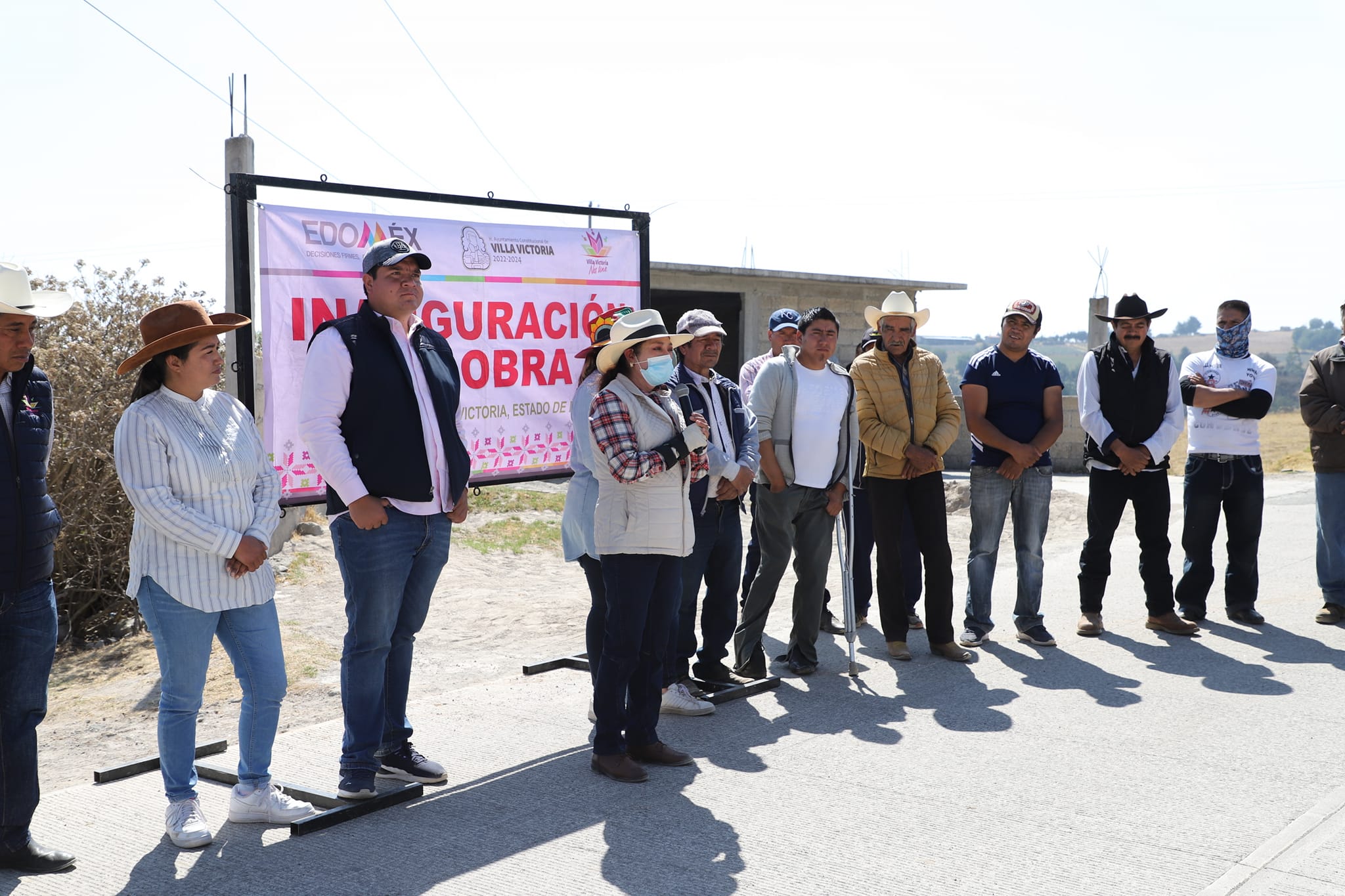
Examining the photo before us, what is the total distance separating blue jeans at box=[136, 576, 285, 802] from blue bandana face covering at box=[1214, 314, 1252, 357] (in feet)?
21.3

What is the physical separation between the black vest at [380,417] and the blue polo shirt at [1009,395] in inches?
160

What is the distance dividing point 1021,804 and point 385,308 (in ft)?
10.4

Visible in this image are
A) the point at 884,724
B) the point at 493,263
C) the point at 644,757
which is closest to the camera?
the point at 644,757

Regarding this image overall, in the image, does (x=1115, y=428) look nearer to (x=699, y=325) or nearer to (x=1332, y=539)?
(x=1332, y=539)

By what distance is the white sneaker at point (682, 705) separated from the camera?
5.89m

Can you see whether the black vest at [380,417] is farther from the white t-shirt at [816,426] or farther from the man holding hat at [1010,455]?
the man holding hat at [1010,455]

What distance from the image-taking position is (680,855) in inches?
160

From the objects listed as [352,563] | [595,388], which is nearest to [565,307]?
[595,388]

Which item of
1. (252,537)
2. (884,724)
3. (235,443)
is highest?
(235,443)

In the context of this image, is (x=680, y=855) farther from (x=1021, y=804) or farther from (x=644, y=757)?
(x=1021, y=804)

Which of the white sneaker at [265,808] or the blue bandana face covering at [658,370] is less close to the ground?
the blue bandana face covering at [658,370]

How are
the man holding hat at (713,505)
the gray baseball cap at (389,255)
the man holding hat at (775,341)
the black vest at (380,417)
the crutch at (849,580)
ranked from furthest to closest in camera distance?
the man holding hat at (775,341), the crutch at (849,580), the man holding hat at (713,505), the gray baseball cap at (389,255), the black vest at (380,417)

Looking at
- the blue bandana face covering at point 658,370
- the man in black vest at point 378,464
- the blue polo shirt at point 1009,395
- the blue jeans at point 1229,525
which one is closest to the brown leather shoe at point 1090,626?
the blue jeans at point 1229,525

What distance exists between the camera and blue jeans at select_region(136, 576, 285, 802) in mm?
4160
